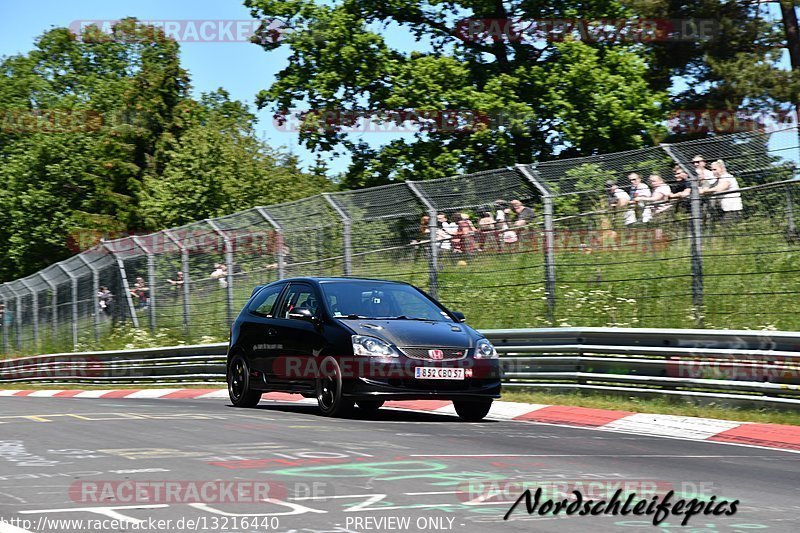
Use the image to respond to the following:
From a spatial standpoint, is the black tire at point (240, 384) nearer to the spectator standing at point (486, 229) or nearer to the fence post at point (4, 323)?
the spectator standing at point (486, 229)

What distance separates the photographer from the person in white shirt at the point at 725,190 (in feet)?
45.2

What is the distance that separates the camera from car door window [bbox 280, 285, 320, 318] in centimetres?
1312

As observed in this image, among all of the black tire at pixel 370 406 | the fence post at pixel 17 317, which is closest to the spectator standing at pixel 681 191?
the black tire at pixel 370 406

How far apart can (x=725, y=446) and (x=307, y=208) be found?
10.9 meters

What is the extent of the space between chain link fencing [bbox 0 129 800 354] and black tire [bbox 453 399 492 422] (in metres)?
3.16

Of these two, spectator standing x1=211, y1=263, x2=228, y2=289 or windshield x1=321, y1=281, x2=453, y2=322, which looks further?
spectator standing x1=211, y1=263, x2=228, y2=289

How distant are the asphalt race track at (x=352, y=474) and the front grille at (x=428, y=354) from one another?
0.68 meters

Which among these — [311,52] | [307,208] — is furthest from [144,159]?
[307,208]

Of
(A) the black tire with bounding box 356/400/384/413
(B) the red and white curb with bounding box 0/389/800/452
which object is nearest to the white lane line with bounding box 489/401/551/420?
(B) the red and white curb with bounding box 0/389/800/452

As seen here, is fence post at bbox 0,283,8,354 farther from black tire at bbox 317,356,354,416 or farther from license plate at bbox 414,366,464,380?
license plate at bbox 414,366,464,380

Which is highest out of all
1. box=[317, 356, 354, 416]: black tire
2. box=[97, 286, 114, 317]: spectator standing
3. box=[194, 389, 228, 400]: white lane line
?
box=[97, 286, 114, 317]: spectator standing

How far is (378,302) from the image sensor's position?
13133mm

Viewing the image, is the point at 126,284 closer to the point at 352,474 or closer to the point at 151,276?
the point at 151,276

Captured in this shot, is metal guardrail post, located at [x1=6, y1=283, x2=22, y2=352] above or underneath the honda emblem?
above
